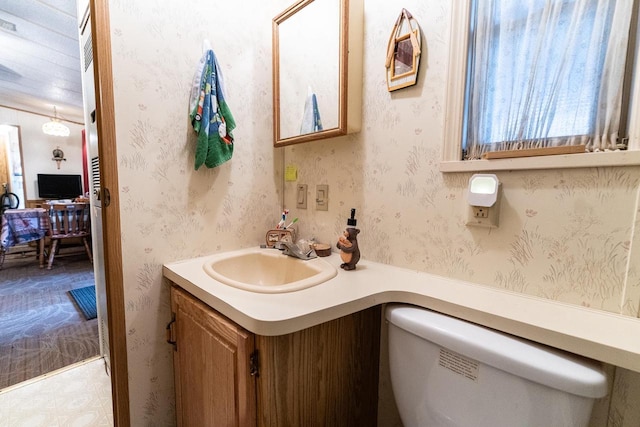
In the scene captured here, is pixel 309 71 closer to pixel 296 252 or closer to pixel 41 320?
pixel 296 252

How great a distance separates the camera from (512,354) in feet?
1.78

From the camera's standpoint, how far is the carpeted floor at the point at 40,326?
1.58 m

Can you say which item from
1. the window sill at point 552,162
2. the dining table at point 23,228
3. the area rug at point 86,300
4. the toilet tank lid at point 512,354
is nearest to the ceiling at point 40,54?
the dining table at point 23,228

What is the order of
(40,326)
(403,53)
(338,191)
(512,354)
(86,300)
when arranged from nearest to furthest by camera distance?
1. (512,354)
2. (403,53)
3. (338,191)
4. (40,326)
5. (86,300)

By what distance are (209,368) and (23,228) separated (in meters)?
4.00

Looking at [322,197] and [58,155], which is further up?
[58,155]

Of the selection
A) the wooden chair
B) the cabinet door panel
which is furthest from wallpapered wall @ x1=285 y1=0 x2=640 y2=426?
the wooden chair

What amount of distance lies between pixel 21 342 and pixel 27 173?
446 cm

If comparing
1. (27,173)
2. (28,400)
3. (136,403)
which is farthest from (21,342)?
(27,173)

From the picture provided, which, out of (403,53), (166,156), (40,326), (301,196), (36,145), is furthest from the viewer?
(36,145)

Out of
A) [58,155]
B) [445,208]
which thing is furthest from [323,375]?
[58,155]

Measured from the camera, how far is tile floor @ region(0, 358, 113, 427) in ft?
4.00

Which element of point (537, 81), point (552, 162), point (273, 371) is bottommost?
point (273, 371)

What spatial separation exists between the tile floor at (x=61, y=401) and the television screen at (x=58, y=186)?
15.6 ft
